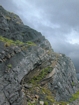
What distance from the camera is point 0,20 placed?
37.1 meters

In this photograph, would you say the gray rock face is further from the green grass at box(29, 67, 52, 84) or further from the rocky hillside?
the green grass at box(29, 67, 52, 84)

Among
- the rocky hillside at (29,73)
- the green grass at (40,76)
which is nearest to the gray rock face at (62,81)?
the rocky hillside at (29,73)

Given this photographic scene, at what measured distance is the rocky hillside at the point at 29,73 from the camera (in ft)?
71.7

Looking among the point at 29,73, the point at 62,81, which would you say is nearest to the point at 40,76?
the point at 29,73

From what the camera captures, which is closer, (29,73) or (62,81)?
(29,73)

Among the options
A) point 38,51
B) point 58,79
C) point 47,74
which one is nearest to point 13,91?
point 38,51

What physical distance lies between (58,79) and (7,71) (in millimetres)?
16415

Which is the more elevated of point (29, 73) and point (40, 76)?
point (29, 73)

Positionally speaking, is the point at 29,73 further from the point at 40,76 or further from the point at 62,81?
the point at 62,81

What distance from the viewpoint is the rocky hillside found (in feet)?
71.7

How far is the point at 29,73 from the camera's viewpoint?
28391 mm

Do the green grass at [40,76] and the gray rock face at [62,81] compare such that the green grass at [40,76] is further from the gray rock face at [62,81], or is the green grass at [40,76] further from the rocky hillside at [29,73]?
the gray rock face at [62,81]

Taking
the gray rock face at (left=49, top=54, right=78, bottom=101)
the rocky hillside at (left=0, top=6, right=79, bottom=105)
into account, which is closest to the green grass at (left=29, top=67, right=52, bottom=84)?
the rocky hillside at (left=0, top=6, right=79, bottom=105)

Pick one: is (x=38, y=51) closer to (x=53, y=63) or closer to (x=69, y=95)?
(x=53, y=63)
